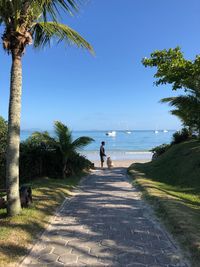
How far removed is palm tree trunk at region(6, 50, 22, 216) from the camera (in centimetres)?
729

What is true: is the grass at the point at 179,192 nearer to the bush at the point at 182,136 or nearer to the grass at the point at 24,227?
the grass at the point at 24,227

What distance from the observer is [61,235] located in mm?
6438

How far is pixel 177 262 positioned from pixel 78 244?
1564mm

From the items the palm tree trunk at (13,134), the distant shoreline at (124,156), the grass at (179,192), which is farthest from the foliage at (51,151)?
the distant shoreline at (124,156)

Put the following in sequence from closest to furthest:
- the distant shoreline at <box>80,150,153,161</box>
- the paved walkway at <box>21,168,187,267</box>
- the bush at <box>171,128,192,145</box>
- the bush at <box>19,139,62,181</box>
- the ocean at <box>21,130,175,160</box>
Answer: the paved walkway at <box>21,168,187,267</box> → the bush at <box>19,139,62,181</box> → the bush at <box>171,128,192,145</box> → the distant shoreline at <box>80,150,153,161</box> → the ocean at <box>21,130,175,160</box>

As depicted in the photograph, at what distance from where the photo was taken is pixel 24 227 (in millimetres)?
6578

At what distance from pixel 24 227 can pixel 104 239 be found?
142 cm

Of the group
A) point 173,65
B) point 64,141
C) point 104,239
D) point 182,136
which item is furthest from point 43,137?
point 182,136

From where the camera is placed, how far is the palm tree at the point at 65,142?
15484mm

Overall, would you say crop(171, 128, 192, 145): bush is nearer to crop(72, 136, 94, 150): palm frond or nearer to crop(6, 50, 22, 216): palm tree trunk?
A: crop(72, 136, 94, 150): palm frond

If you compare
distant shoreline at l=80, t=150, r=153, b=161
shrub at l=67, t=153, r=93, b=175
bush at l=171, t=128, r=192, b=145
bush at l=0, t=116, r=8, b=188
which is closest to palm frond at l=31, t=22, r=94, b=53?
bush at l=0, t=116, r=8, b=188

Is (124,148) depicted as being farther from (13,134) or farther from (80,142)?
(13,134)

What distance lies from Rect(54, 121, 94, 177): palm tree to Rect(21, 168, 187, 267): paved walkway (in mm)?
6072

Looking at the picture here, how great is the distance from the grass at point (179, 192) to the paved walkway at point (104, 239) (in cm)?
25
